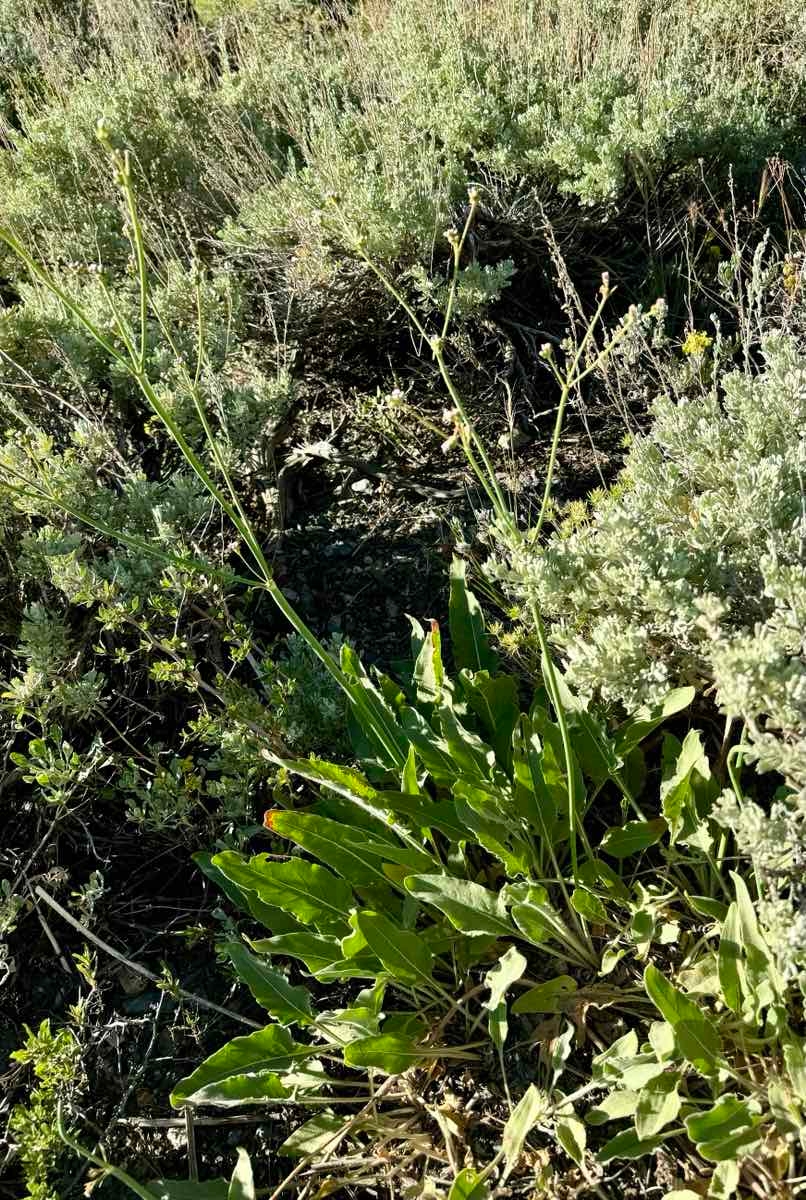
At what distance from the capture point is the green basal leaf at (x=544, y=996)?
176cm

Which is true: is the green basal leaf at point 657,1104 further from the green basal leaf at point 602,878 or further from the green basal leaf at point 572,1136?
the green basal leaf at point 602,878

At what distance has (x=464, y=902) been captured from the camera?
1.72 metres

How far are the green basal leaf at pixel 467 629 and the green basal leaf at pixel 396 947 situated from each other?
0.74 meters

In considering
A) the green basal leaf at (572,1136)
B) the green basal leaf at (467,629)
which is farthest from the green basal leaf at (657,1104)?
the green basal leaf at (467,629)

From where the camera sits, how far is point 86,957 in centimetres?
180

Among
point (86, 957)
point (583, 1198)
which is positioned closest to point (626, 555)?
point (583, 1198)

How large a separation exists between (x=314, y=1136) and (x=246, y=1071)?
0.19m

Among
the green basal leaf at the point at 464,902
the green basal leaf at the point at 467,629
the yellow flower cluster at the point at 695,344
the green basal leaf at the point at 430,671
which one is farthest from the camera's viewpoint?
the yellow flower cluster at the point at 695,344

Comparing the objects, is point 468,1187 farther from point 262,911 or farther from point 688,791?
point 688,791

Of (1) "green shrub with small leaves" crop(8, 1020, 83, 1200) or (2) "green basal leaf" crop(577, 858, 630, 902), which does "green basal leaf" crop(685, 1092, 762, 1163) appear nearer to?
(2) "green basal leaf" crop(577, 858, 630, 902)

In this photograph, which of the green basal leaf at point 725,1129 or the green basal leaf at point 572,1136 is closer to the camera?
the green basal leaf at point 725,1129

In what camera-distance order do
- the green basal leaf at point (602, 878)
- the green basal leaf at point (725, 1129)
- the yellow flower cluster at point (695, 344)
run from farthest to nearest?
the yellow flower cluster at point (695, 344)
the green basal leaf at point (602, 878)
the green basal leaf at point (725, 1129)

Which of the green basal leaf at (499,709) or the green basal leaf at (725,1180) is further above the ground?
the green basal leaf at (499,709)

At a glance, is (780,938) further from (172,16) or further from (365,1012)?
(172,16)
